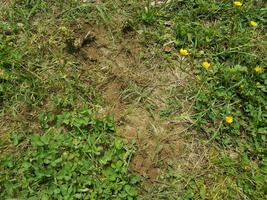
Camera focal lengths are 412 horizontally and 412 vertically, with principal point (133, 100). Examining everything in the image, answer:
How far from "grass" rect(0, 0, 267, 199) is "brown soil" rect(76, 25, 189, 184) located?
0.04 ft

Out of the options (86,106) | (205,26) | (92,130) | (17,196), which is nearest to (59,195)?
(17,196)

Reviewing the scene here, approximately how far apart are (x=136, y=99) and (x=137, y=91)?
2.5 inches

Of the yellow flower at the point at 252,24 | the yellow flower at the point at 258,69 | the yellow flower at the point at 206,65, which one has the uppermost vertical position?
the yellow flower at the point at 252,24

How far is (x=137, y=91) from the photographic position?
2.98 m

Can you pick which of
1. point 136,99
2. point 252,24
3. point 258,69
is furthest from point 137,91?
point 252,24

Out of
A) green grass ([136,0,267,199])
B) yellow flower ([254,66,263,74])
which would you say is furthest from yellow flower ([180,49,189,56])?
yellow flower ([254,66,263,74])

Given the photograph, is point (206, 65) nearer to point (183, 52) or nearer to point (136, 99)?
point (183, 52)

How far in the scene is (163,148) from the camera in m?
2.75

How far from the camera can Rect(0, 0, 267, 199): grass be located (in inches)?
100

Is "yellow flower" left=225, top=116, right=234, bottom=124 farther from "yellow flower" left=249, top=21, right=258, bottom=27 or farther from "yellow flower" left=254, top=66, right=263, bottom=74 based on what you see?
"yellow flower" left=249, top=21, right=258, bottom=27

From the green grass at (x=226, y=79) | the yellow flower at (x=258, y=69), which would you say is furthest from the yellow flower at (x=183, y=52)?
the yellow flower at (x=258, y=69)

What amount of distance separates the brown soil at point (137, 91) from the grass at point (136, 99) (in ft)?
0.04

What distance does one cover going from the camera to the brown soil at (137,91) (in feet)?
8.90

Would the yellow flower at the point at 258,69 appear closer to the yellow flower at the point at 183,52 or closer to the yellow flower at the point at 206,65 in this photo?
the yellow flower at the point at 206,65
